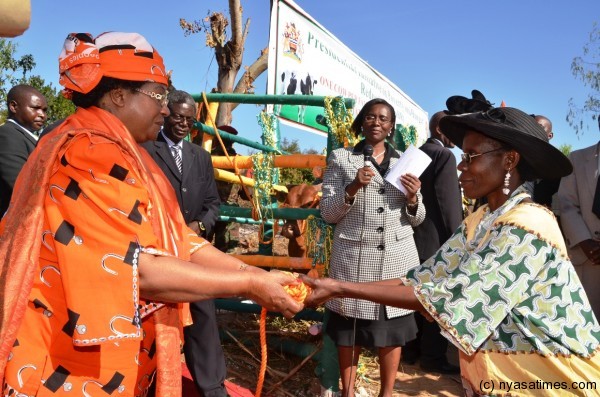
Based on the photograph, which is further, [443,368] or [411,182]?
[443,368]

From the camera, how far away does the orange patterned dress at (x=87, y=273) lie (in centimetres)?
160

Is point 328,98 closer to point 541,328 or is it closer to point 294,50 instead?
point 294,50

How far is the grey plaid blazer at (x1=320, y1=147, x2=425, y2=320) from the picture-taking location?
3678 millimetres

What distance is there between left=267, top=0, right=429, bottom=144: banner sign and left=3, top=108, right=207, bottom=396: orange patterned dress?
3.04m

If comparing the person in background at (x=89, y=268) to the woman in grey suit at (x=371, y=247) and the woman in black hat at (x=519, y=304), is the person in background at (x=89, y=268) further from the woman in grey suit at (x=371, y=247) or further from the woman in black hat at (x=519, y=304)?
the woman in grey suit at (x=371, y=247)

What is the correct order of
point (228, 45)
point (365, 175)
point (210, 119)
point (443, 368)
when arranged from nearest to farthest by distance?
1. point (365, 175)
2. point (443, 368)
3. point (210, 119)
4. point (228, 45)

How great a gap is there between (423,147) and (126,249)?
11.9ft

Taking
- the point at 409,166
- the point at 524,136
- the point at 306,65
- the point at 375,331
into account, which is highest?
the point at 306,65

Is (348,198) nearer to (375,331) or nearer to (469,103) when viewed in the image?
(375,331)

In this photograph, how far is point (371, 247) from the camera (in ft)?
12.1

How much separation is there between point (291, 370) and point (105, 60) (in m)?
3.23

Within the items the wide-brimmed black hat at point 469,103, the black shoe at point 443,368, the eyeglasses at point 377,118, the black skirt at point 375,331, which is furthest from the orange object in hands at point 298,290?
the black shoe at point 443,368

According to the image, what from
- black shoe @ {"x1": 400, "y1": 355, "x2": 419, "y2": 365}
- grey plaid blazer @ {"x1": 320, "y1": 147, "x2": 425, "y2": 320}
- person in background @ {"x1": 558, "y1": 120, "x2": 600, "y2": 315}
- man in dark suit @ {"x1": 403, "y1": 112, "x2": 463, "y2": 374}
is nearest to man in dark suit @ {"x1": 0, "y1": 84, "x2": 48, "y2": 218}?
grey plaid blazer @ {"x1": 320, "y1": 147, "x2": 425, "y2": 320}

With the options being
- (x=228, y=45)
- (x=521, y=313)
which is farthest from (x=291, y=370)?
(x=228, y=45)
